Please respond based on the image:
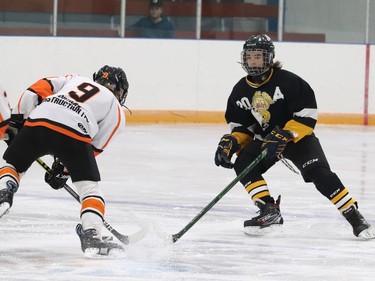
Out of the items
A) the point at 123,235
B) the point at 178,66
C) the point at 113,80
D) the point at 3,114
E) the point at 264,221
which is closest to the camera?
the point at 113,80

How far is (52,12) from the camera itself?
9.79 m

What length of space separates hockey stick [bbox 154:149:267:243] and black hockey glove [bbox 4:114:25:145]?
29.4 inches

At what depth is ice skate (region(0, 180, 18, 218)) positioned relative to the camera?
407cm

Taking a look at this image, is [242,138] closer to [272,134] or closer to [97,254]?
[272,134]

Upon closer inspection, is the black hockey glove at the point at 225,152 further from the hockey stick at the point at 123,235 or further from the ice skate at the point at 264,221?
the hockey stick at the point at 123,235

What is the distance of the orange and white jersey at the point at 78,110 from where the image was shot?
4.10m

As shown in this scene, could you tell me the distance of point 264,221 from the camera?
189 inches

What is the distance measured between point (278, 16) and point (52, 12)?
203 centimetres

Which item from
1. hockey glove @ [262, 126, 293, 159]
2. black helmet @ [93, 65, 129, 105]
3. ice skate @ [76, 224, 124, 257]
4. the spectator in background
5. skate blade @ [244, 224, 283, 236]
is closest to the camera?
ice skate @ [76, 224, 124, 257]

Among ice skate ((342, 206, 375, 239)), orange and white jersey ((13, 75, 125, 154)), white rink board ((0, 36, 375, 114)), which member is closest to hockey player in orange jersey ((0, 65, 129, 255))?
orange and white jersey ((13, 75, 125, 154))

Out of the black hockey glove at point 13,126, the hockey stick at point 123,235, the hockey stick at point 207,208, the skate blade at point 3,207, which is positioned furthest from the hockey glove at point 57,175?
the hockey stick at point 207,208

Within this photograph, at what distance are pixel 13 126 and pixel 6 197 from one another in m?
0.37

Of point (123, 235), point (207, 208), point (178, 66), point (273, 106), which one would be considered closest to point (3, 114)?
point (123, 235)

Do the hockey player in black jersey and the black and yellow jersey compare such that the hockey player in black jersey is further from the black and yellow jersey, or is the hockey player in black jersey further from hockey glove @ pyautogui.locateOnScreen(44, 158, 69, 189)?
hockey glove @ pyautogui.locateOnScreen(44, 158, 69, 189)
